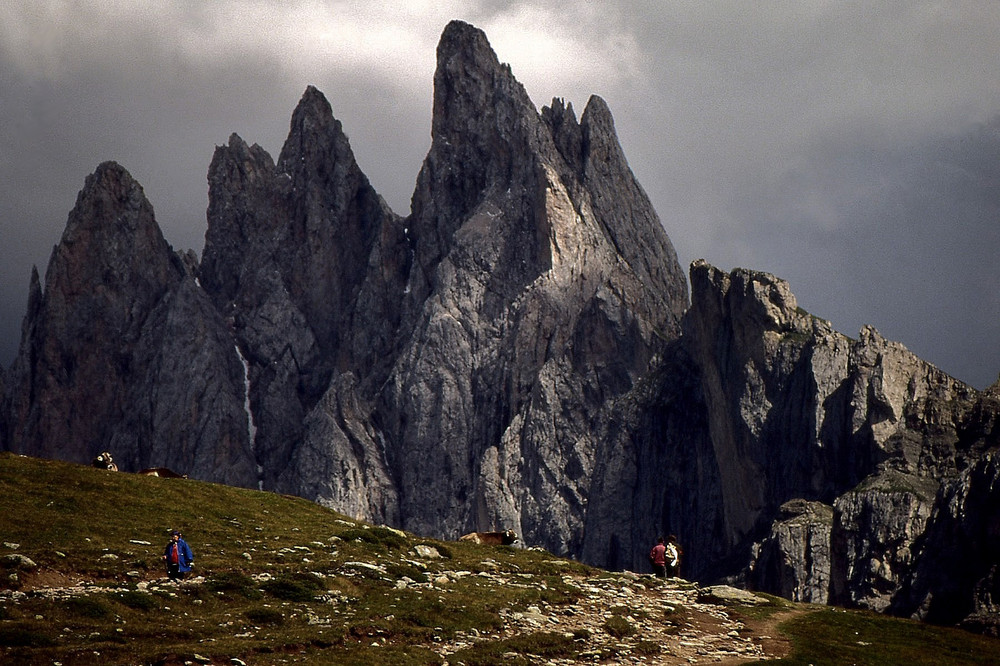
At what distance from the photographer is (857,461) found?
526ft

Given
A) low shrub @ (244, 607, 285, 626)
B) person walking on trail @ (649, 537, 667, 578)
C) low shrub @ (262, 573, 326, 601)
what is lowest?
low shrub @ (244, 607, 285, 626)

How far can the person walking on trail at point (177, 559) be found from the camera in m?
44.8

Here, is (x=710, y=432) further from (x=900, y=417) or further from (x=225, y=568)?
(x=225, y=568)

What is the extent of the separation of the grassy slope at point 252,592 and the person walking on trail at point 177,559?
85 cm

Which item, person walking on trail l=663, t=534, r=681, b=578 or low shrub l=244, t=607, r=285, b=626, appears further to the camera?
person walking on trail l=663, t=534, r=681, b=578

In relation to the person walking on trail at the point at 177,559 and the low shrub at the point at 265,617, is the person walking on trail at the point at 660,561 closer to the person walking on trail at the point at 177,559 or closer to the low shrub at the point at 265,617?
the person walking on trail at the point at 177,559

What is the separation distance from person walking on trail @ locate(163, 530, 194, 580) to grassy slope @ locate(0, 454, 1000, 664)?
2.77 ft

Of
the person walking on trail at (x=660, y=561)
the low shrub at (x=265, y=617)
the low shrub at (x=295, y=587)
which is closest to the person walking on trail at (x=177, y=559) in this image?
the low shrub at (x=295, y=587)

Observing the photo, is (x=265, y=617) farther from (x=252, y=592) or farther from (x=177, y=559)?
(x=177, y=559)

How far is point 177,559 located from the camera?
4491 cm

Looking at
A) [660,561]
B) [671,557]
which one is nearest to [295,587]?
[660,561]

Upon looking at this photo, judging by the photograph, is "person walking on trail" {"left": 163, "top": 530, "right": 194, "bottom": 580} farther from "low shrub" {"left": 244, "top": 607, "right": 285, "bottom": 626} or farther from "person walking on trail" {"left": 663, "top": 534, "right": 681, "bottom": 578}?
"person walking on trail" {"left": 663, "top": 534, "right": 681, "bottom": 578}

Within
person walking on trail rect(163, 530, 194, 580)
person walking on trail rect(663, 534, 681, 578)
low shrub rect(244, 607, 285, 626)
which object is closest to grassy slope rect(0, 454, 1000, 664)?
low shrub rect(244, 607, 285, 626)

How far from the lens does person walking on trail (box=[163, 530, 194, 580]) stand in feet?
147
